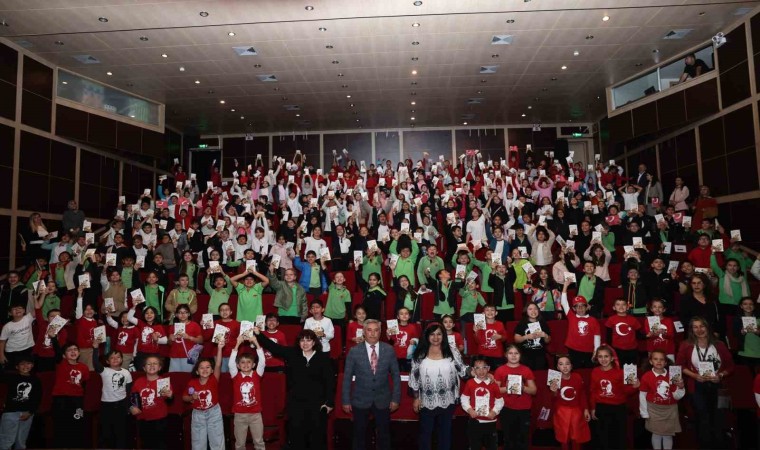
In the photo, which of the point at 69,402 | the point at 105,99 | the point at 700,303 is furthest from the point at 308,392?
the point at 105,99

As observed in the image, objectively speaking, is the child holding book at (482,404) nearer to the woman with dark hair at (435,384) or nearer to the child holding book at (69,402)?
the woman with dark hair at (435,384)

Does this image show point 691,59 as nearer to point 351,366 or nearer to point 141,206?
point 351,366

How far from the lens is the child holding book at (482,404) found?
4637 millimetres

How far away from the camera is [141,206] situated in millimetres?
11703

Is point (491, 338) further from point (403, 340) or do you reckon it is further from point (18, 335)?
point (18, 335)

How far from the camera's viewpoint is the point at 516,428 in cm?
500

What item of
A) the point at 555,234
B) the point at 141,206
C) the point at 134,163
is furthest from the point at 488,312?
the point at 134,163

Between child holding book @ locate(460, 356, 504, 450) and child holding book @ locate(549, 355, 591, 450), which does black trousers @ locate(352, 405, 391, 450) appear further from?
child holding book @ locate(549, 355, 591, 450)

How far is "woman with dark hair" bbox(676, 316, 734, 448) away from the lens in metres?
5.18

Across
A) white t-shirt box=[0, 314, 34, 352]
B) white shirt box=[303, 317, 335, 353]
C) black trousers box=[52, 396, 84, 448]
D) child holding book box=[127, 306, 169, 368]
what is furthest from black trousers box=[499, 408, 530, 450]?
white t-shirt box=[0, 314, 34, 352]

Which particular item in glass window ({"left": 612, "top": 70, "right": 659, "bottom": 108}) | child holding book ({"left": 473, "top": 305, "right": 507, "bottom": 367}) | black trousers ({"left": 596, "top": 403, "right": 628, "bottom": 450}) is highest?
glass window ({"left": 612, "top": 70, "right": 659, "bottom": 108})

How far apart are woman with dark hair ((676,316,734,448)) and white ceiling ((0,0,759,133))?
286 inches

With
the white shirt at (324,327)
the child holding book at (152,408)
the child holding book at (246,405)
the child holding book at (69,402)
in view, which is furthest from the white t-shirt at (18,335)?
the white shirt at (324,327)

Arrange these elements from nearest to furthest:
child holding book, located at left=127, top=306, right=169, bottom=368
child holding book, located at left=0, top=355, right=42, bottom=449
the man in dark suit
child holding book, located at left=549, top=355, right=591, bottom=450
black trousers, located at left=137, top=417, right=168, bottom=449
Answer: the man in dark suit → child holding book, located at left=549, top=355, right=591, bottom=450 → black trousers, located at left=137, top=417, right=168, bottom=449 → child holding book, located at left=0, top=355, right=42, bottom=449 → child holding book, located at left=127, top=306, right=169, bottom=368
